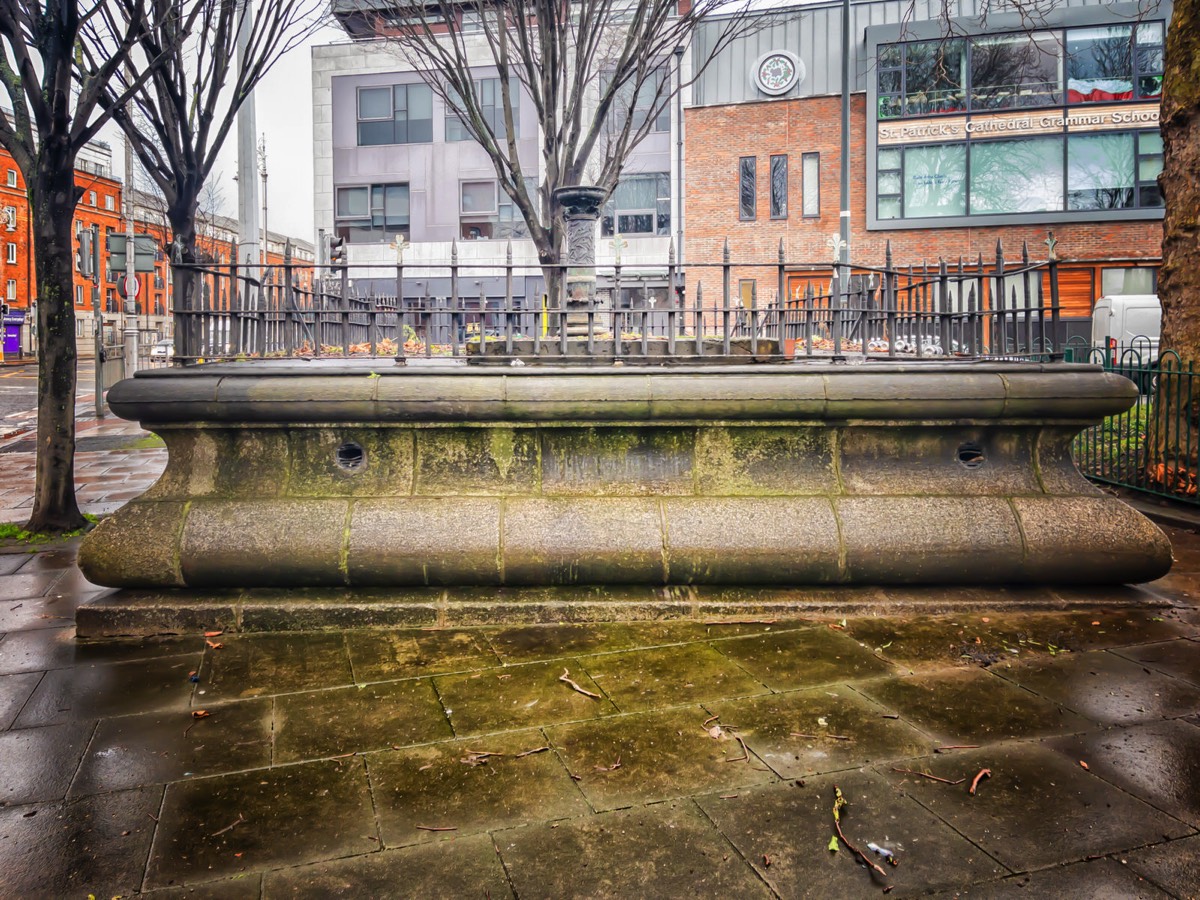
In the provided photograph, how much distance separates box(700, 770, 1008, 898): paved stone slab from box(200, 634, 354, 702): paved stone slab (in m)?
2.21

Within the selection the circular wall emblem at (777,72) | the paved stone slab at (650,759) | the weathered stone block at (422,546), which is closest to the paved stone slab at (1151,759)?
the paved stone slab at (650,759)

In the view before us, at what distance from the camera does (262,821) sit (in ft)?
10.2

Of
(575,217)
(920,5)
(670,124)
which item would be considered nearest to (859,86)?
(920,5)

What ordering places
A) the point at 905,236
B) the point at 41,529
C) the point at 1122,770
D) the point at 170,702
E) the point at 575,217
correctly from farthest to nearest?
the point at 905,236 < the point at 575,217 < the point at 41,529 < the point at 170,702 < the point at 1122,770

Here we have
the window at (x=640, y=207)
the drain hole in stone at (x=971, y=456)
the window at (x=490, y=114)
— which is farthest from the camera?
the window at (x=490, y=114)

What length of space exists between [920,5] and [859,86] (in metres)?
3.73

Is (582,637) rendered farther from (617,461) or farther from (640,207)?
(640,207)

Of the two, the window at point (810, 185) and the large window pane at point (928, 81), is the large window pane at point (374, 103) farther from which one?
the large window pane at point (928, 81)

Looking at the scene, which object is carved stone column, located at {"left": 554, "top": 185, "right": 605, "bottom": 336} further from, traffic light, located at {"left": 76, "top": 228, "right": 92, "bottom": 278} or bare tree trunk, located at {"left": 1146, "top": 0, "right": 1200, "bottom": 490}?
traffic light, located at {"left": 76, "top": 228, "right": 92, "bottom": 278}

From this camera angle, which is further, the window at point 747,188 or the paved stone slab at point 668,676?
the window at point 747,188

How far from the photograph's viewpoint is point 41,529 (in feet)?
24.9

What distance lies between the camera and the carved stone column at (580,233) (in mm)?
→ 8367

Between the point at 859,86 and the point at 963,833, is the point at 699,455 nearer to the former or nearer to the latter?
the point at 963,833

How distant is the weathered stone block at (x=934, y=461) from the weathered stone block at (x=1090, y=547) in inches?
12.2
